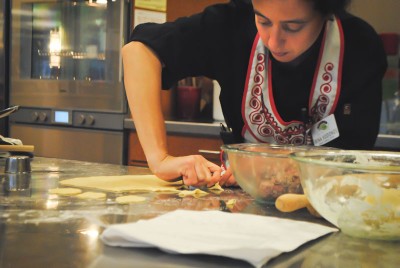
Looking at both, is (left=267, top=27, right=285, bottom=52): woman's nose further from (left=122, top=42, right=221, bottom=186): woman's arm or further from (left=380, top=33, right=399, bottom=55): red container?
(left=380, top=33, right=399, bottom=55): red container

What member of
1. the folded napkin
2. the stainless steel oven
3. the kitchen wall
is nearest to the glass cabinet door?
the stainless steel oven

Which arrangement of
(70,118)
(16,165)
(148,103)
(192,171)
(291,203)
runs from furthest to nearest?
(70,118), (148,103), (16,165), (192,171), (291,203)

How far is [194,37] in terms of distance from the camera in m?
1.41

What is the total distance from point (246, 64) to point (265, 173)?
19.2 inches

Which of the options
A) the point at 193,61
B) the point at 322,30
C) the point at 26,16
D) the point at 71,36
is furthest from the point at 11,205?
the point at 26,16

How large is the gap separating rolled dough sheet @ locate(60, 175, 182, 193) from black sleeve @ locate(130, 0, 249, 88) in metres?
0.35

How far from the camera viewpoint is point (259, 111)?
1389mm

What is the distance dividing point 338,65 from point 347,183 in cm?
67

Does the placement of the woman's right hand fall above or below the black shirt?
below

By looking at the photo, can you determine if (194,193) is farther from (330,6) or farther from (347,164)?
(330,6)

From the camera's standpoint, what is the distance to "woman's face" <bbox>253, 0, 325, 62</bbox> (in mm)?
1132

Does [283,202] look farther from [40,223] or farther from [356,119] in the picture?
[356,119]

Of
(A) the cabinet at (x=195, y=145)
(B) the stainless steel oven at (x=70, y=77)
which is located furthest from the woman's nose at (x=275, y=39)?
(B) the stainless steel oven at (x=70, y=77)

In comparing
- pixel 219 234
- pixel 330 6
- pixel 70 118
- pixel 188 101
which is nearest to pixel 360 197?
pixel 219 234
